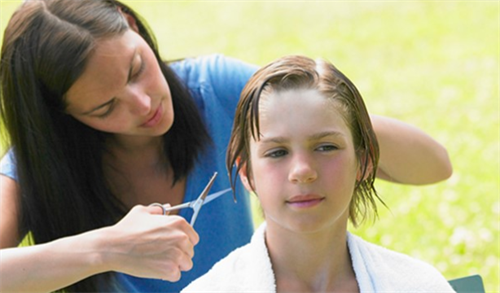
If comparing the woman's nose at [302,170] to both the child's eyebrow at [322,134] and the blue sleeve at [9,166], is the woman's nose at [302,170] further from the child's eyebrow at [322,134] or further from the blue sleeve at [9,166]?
the blue sleeve at [9,166]

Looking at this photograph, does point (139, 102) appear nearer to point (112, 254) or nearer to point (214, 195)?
point (214, 195)

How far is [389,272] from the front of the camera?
2006mm

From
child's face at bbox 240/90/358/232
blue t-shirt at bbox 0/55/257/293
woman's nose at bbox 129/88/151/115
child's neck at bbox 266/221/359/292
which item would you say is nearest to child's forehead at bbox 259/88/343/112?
child's face at bbox 240/90/358/232

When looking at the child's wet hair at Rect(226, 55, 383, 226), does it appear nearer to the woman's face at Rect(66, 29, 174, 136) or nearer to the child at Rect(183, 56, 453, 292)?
the child at Rect(183, 56, 453, 292)

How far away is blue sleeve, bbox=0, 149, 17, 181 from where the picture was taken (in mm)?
2416

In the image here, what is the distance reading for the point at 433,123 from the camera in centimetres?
552

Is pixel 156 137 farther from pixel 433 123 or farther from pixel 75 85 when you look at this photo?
pixel 433 123

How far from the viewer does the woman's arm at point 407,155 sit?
2.25 metres

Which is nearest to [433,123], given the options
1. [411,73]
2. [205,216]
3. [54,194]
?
[411,73]

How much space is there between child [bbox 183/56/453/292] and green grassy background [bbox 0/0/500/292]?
6.00 ft

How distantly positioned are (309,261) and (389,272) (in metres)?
0.19

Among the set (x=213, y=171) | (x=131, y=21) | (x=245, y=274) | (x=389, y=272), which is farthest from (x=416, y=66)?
(x=245, y=274)

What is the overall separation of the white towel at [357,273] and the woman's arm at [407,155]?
309mm

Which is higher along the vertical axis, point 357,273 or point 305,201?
point 305,201
